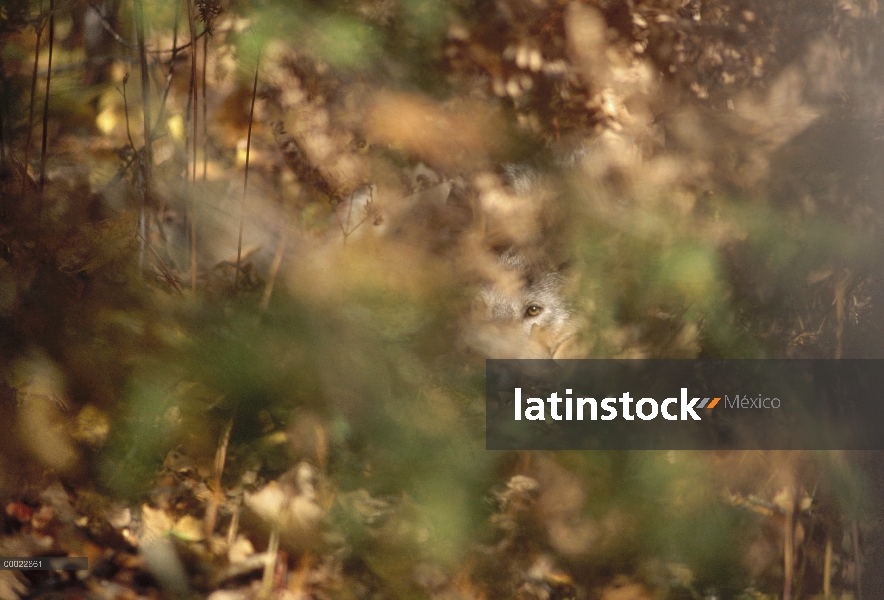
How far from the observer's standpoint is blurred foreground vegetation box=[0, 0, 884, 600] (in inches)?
33.6

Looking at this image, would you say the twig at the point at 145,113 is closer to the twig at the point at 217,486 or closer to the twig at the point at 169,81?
the twig at the point at 169,81

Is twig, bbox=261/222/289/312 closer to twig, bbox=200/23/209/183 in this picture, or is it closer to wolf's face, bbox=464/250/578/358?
twig, bbox=200/23/209/183

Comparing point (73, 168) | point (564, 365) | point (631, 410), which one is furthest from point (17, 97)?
point (631, 410)

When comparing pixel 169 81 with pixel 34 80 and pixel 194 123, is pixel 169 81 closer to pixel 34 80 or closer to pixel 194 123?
pixel 194 123

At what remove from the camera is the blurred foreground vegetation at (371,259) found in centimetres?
85

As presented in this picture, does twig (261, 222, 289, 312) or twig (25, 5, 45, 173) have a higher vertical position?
twig (25, 5, 45, 173)

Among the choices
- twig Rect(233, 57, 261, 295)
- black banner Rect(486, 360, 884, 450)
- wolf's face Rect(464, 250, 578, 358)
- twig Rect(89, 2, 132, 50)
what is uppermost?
twig Rect(89, 2, 132, 50)

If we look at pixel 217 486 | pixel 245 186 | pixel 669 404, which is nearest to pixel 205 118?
pixel 245 186

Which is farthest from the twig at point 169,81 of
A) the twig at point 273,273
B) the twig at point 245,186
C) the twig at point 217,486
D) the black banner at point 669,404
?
the black banner at point 669,404

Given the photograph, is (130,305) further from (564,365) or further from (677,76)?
(677,76)

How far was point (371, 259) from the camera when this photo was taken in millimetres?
856

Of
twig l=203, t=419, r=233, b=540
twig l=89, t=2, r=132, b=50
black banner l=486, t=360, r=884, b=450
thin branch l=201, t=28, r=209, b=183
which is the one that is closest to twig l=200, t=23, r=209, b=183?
thin branch l=201, t=28, r=209, b=183

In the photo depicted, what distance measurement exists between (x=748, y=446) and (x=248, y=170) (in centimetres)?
79

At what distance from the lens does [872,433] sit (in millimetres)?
909
